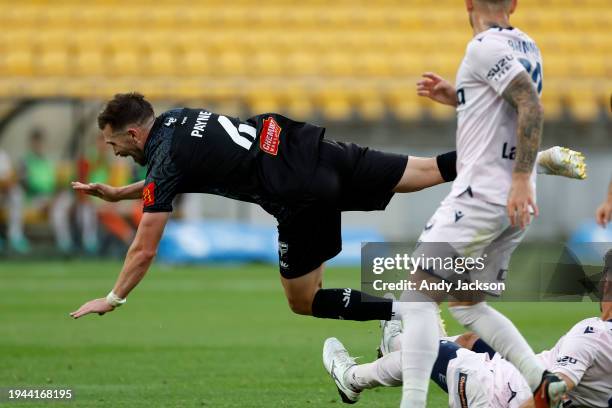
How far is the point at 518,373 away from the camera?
5699mm

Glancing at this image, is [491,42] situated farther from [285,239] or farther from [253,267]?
[253,267]

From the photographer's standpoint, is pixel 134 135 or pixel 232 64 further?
pixel 232 64

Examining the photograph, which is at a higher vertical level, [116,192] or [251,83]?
[251,83]

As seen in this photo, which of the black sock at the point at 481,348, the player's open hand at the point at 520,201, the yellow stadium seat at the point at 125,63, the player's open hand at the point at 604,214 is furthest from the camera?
the yellow stadium seat at the point at 125,63

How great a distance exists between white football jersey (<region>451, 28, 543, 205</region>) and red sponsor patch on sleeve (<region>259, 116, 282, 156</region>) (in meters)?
1.50

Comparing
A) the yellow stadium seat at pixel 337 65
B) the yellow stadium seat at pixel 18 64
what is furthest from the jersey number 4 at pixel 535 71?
the yellow stadium seat at pixel 18 64

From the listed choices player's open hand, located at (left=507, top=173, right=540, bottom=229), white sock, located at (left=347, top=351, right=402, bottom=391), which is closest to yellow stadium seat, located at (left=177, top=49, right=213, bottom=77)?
white sock, located at (left=347, top=351, right=402, bottom=391)

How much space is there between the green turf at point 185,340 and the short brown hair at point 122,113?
5.51 ft

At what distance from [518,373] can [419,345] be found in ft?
2.47

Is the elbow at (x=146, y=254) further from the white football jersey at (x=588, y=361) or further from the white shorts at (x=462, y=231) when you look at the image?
the white football jersey at (x=588, y=361)

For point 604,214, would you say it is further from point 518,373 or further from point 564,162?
point 518,373

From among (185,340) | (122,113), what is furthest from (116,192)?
(185,340)

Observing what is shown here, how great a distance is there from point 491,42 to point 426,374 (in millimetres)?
1601

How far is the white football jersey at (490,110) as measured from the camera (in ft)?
16.9
